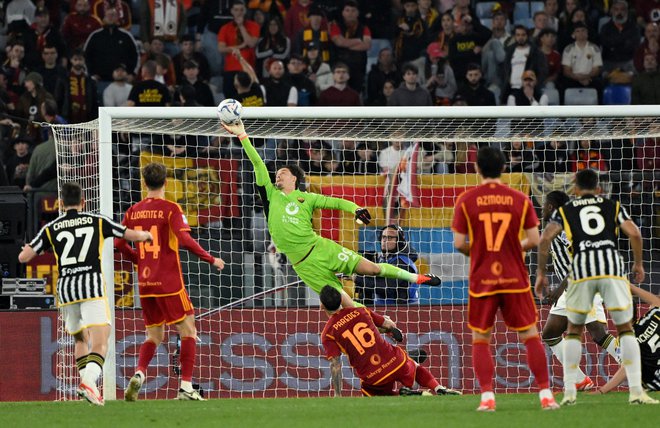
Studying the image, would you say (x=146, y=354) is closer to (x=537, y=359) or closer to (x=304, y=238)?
(x=304, y=238)

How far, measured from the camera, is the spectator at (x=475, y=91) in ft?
59.5

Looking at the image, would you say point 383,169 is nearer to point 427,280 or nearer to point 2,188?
point 427,280

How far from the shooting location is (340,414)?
9.35 metres

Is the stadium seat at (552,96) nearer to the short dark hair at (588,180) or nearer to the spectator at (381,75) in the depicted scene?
the spectator at (381,75)

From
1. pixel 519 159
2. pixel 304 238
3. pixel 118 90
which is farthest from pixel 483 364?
pixel 118 90

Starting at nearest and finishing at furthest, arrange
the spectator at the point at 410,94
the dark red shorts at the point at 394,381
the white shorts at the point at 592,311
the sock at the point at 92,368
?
the sock at the point at 92,368
the dark red shorts at the point at 394,381
the white shorts at the point at 592,311
the spectator at the point at 410,94

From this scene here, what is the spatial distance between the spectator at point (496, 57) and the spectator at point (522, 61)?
22 cm

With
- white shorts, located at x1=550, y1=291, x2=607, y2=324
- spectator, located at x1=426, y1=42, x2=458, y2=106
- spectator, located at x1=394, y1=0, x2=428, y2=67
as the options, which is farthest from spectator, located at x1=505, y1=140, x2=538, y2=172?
spectator, located at x1=394, y1=0, x2=428, y2=67

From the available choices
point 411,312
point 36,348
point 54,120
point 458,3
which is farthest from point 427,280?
point 458,3

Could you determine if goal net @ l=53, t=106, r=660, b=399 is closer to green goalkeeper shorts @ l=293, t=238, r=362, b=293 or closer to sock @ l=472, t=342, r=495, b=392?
green goalkeeper shorts @ l=293, t=238, r=362, b=293

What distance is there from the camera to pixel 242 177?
15.2m

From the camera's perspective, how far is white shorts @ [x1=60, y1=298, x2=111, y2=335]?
10.3m

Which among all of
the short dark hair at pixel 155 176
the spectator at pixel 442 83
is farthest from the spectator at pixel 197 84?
the short dark hair at pixel 155 176

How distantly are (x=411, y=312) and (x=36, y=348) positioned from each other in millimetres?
4004
